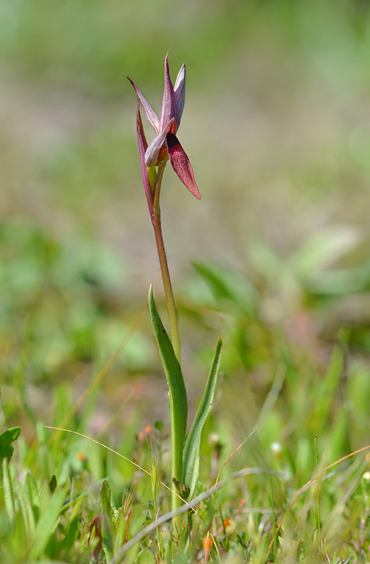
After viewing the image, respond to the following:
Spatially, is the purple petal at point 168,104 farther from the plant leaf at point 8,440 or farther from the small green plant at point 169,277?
the plant leaf at point 8,440

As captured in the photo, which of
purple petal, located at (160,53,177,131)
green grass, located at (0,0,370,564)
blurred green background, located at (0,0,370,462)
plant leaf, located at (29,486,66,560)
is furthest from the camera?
blurred green background, located at (0,0,370,462)

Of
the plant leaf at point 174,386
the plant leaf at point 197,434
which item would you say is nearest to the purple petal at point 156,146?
the plant leaf at point 174,386

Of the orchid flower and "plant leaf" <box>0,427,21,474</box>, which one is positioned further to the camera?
"plant leaf" <box>0,427,21,474</box>

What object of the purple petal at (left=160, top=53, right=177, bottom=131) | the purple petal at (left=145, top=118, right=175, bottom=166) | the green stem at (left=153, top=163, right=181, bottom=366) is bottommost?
the green stem at (left=153, top=163, right=181, bottom=366)

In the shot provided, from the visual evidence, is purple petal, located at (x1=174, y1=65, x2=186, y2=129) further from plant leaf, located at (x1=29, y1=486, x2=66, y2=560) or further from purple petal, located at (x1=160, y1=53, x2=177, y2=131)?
plant leaf, located at (x1=29, y1=486, x2=66, y2=560)

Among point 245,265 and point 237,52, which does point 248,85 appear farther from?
point 245,265

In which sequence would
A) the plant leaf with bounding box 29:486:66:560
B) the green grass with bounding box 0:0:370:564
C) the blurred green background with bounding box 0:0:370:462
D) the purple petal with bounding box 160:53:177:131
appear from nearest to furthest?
the plant leaf with bounding box 29:486:66:560, the purple petal with bounding box 160:53:177:131, the green grass with bounding box 0:0:370:564, the blurred green background with bounding box 0:0:370:462

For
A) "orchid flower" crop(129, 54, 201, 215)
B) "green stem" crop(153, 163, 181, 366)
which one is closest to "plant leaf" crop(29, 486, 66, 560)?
"green stem" crop(153, 163, 181, 366)

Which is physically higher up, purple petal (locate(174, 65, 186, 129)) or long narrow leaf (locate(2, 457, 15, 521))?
purple petal (locate(174, 65, 186, 129))
